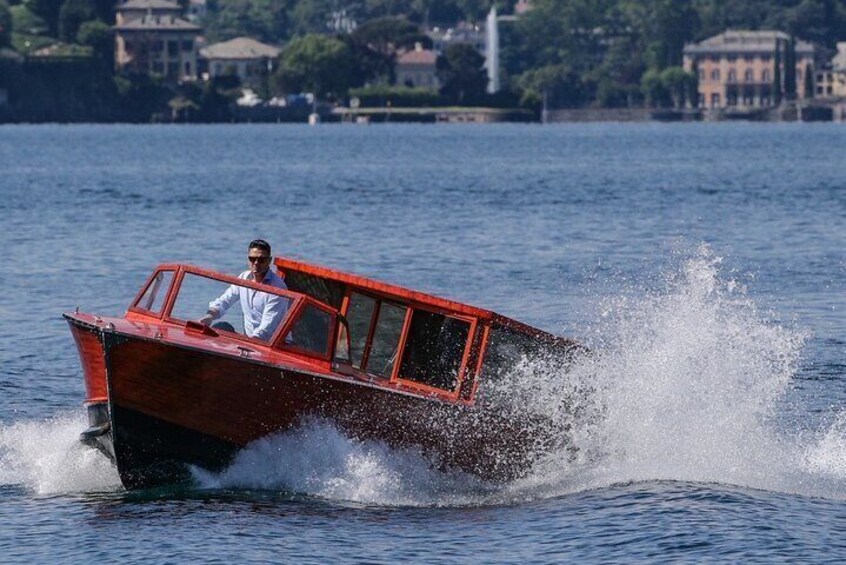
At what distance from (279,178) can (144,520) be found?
7841 cm

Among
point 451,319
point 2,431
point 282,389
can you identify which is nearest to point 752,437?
point 451,319

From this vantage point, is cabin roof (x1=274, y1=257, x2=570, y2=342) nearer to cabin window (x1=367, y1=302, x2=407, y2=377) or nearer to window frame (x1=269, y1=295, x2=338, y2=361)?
cabin window (x1=367, y1=302, x2=407, y2=377)

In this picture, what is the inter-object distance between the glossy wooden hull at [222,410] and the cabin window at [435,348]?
0.51 meters

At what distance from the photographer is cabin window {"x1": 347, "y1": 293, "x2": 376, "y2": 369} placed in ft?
68.6

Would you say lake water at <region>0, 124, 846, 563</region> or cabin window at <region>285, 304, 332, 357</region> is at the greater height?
cabin window at <region>285, 304, 332, 357</region>

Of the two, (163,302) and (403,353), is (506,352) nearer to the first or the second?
(403,353)

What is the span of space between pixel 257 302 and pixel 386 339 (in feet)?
4.55

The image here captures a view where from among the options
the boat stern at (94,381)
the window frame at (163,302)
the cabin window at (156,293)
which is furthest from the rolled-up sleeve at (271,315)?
the boat stern at (94,381)

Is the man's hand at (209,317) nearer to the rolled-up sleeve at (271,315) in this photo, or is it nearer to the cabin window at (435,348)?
the rolled-up sleeve at (271,315)

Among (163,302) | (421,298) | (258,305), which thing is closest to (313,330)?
(258,305)

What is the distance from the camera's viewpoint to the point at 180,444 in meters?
20.4

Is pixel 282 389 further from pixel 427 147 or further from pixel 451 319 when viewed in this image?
pixel 427 147

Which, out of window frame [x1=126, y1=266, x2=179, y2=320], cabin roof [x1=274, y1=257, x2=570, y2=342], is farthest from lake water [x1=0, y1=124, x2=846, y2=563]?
window frame [x1=126, y1=266, x2=179, y2=320]

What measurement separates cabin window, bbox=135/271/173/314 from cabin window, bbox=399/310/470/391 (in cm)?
265
